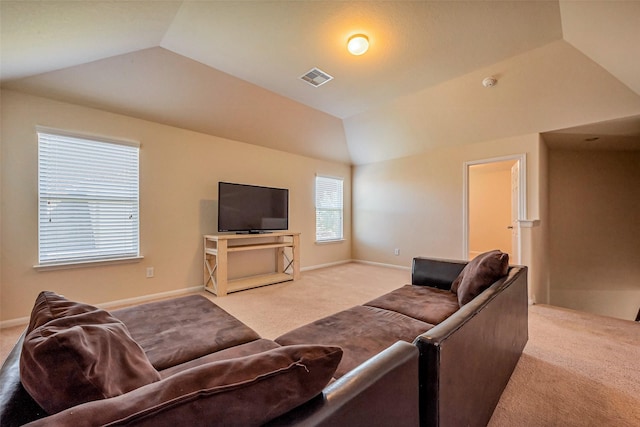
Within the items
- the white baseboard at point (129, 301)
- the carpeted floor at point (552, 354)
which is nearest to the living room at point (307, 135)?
the white baseboard at point (129, 301)

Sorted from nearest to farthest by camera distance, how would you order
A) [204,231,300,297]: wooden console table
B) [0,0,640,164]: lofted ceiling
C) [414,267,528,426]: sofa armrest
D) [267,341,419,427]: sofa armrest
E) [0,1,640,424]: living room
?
[267,341,419,427]: sofa armrest, [414,267,528,426]: sofa armrest, [0,0,640,164]: lofted ceiling, [0,1,640,424]: living room, [204,231,300,297]: wooden console table

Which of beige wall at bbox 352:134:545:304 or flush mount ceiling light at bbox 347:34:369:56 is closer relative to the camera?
flush mount ceiling light at bbox 347:34:369:56

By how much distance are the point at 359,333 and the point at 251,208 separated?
304cm

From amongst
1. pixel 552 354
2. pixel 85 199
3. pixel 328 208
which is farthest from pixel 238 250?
pixel 552 354

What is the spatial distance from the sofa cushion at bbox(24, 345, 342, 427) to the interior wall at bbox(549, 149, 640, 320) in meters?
5.68

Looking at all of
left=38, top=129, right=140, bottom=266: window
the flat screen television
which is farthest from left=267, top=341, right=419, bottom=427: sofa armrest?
left=38, top=129, right=140, bottom=266: window

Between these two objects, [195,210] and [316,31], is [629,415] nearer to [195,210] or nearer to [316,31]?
[316,31]

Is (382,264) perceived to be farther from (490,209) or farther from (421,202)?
(490,209)

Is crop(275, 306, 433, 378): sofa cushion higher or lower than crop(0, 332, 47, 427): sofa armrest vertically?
lower

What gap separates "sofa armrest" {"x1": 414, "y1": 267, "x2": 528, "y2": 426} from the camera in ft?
3.05

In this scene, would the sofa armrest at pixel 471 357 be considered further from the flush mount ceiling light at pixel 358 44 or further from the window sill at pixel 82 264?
the window sill at pixel 82 264

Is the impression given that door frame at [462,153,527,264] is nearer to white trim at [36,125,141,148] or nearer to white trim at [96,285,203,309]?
white trim at [96,285,203,309]

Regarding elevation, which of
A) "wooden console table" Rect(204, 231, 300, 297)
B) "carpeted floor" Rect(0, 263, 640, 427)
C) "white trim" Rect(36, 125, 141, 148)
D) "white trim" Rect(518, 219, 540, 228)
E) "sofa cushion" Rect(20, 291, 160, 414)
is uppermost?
"white trim" Rect(36, 125, 141, 148)

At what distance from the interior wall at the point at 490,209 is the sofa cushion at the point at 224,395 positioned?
7200mm
